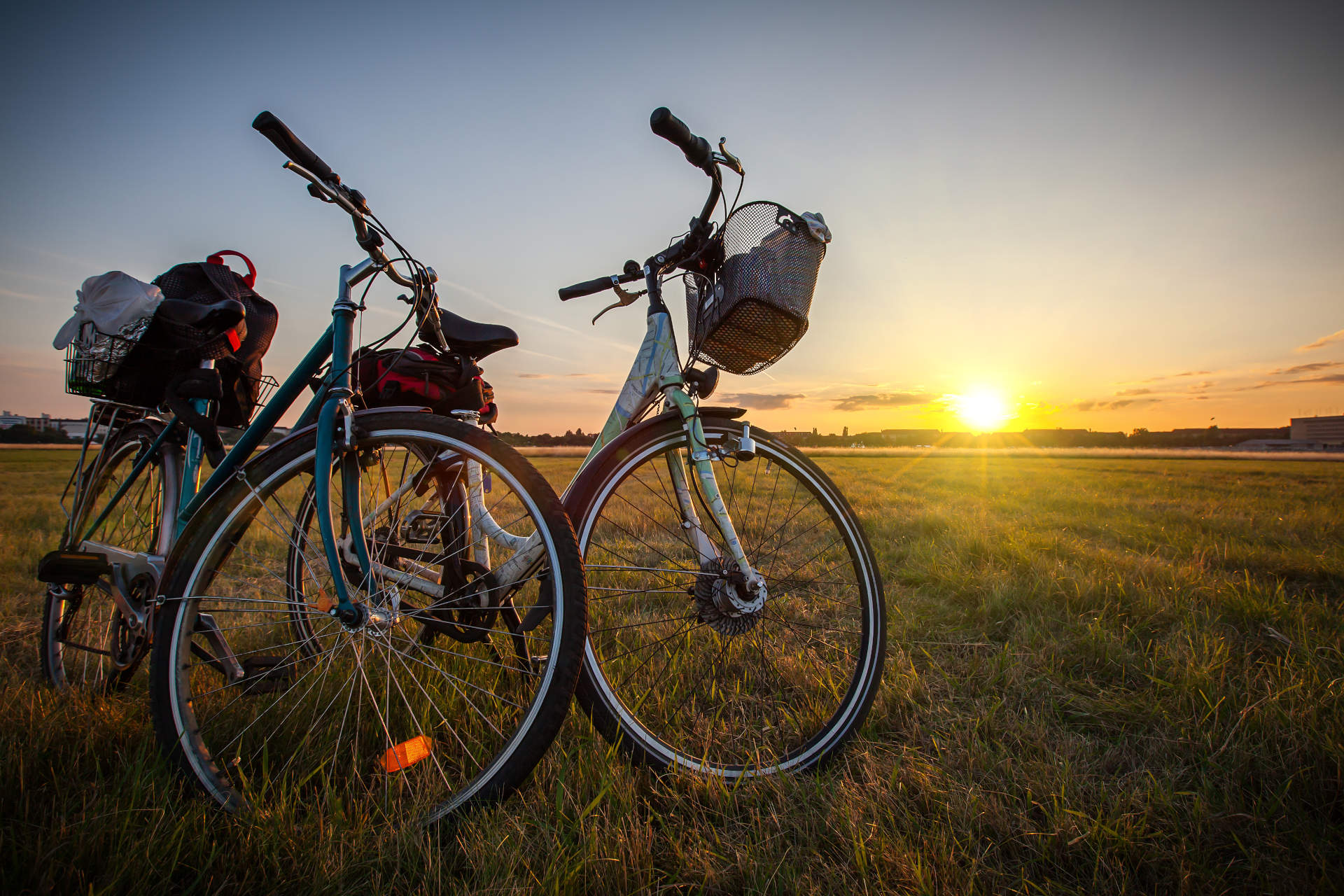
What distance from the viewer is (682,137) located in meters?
1.74

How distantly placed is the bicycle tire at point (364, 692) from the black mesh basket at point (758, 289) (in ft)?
3.02

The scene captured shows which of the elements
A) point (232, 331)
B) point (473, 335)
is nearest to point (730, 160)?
point (473, 335)

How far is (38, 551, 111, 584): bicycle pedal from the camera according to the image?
205 cm

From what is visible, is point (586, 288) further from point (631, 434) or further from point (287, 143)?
point (287, 143)

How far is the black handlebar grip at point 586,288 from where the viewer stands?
213cm

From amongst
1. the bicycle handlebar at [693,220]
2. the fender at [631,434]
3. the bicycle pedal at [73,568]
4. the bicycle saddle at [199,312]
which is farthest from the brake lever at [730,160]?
the bicycle pedal at [73,568]

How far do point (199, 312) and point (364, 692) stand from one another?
1.66 meters

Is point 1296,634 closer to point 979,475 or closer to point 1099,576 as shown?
point 1099,576

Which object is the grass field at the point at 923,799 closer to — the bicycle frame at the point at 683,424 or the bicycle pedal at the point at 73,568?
the bicycle pedal at the point at 73,568

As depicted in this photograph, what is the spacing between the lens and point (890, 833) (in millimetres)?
1448

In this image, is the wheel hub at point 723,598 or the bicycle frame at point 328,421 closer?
the bicycle frame at point 328,421

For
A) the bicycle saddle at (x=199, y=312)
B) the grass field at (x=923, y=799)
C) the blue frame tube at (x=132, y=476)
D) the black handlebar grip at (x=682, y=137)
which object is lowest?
the grass field at (x=923, y=799)

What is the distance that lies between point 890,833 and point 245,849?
1722 millimetres

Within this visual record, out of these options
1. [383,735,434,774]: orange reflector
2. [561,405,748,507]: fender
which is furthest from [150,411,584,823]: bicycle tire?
[561,405,748,507]: fender
